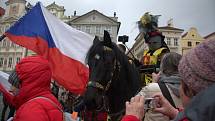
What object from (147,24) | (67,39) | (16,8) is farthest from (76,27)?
(147,24)

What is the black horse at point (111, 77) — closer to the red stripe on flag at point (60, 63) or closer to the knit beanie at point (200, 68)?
the red stripe on flag at point (60, 63)

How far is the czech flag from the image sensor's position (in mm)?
6430

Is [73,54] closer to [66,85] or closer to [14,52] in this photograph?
[66,85]

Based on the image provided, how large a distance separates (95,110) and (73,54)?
306 centimetres

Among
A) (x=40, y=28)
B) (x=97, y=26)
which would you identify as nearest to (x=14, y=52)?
(x=97, y=26)

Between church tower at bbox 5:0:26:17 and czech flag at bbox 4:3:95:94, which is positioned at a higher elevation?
church tower at bbox 5:0:26:17

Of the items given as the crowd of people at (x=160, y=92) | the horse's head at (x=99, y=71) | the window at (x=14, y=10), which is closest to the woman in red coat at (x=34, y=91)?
the crowd of people at (x=160, y=92)

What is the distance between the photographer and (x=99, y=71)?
3926mm

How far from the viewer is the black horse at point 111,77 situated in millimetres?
3885

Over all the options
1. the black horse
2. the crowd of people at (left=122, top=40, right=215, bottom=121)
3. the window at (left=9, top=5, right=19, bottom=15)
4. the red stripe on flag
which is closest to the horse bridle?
the black horse

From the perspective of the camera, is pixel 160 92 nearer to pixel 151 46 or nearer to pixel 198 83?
pixel 198 83

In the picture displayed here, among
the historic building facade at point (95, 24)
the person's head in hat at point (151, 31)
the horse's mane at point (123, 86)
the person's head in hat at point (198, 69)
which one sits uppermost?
the historic building facade at point (95, 24)

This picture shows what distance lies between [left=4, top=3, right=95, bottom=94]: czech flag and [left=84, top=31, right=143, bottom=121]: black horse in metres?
2.19

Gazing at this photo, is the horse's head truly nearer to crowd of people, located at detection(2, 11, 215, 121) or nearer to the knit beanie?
crowd of people, located at detection(2, 11, 215, 121)
